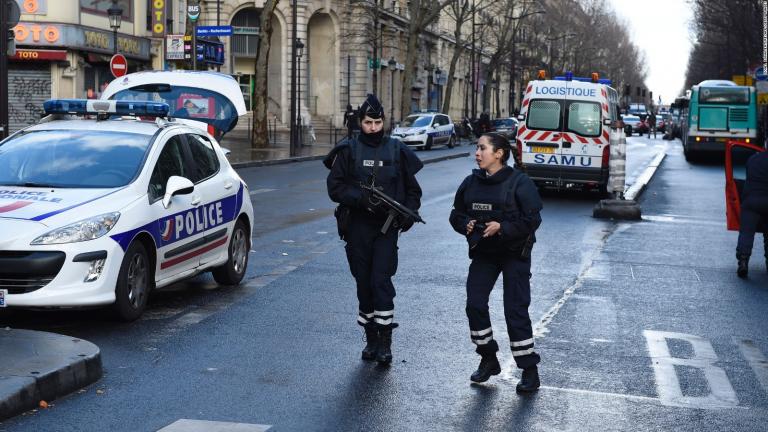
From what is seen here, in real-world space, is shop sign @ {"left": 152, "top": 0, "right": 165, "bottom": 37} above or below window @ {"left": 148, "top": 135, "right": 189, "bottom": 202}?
above

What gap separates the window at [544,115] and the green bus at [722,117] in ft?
71.2

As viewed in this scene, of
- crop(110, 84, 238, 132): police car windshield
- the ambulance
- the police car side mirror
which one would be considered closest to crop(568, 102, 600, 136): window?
the ambulance

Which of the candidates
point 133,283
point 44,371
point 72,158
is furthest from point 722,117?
point 44,371

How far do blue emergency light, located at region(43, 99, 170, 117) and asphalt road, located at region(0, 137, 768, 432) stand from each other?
62.9 inches

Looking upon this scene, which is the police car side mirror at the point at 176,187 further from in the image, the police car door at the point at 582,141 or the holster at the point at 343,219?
the police car door at the point at 582,141

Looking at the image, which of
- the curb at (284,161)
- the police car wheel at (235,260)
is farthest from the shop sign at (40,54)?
the police car wheel at (235,260)

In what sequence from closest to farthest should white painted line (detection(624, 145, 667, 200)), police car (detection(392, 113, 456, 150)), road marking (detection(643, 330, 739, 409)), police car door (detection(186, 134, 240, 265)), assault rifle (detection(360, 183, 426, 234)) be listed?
road marking (detection(643, 330, 739, 409)) < assault rifle (detection(360, 183, 426, 234)) < police car door (detection(186, 134, 240, 265)) < white painted line (detection(624, 145, 667, 200)) < police car (detection(392, 113, 456, 150))

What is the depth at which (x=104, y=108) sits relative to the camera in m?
10.7

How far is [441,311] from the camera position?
10117 mm

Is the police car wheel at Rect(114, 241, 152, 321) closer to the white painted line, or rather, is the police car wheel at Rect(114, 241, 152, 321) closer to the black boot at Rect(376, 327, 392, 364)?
the black boot at Rect(376, 327, 392, 364)

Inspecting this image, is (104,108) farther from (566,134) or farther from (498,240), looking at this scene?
(566,134)

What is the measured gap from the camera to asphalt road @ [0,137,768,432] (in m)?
6.60

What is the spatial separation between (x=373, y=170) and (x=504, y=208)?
104 cm

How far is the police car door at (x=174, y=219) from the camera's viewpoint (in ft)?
31.6
